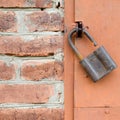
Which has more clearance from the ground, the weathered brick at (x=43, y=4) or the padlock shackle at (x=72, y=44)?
the weathered brick at (x=43, y=4)

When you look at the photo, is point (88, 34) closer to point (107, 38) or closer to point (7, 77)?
point (107, 38)

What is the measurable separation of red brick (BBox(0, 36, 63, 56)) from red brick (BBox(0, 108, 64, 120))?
17 cm

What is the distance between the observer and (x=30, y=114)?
120cm

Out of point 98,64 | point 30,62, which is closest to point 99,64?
point 98,64

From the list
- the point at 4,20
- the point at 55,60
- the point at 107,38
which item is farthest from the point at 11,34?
the point at 107,38

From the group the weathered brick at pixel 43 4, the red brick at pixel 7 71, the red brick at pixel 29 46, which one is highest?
the weathered brick at pixel 43 4

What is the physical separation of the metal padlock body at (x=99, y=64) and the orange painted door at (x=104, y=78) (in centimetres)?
3

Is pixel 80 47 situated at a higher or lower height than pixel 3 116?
higher

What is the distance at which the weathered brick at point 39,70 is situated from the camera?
120 cm

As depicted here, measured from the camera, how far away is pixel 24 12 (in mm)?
1204

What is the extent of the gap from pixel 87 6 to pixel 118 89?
28cm

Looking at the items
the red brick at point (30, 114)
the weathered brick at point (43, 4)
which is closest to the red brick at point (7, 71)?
the red brick at point (30, 114)

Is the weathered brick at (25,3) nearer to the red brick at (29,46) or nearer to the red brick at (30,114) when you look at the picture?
the red brick at (29,46)

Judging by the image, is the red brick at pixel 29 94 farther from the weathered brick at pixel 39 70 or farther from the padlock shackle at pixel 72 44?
the padlock shackle at pixel 72 44
